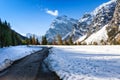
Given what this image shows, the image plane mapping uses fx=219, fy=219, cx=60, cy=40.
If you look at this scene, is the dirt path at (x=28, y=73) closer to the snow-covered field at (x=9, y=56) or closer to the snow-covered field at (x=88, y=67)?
the snow-covered field at (x=88, y=67)

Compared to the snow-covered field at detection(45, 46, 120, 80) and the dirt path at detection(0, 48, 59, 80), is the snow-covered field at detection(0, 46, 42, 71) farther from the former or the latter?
the snow-covered field at detection(45, 46, 120, 80)

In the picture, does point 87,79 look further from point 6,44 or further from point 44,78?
point 6,44

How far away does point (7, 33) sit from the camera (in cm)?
11881

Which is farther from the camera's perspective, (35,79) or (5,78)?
(5,78)

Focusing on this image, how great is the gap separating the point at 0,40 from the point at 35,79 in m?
97.6

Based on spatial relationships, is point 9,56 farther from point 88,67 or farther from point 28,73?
point 88,67

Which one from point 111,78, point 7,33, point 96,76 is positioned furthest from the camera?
point 7,33

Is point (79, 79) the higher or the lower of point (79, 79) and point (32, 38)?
the lower

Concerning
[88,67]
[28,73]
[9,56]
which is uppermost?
[9,56]

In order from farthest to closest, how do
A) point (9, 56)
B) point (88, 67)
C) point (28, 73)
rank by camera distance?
point (9, 56)
point (88, 67)
point (28, 73)

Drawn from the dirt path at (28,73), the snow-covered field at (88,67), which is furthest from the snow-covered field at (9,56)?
the snow-covered field at (88,67)

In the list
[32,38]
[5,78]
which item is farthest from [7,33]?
[5,78]

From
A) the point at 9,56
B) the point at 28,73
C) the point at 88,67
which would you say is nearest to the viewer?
the point at 28,73

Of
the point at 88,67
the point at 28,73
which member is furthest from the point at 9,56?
the point at 88,67
